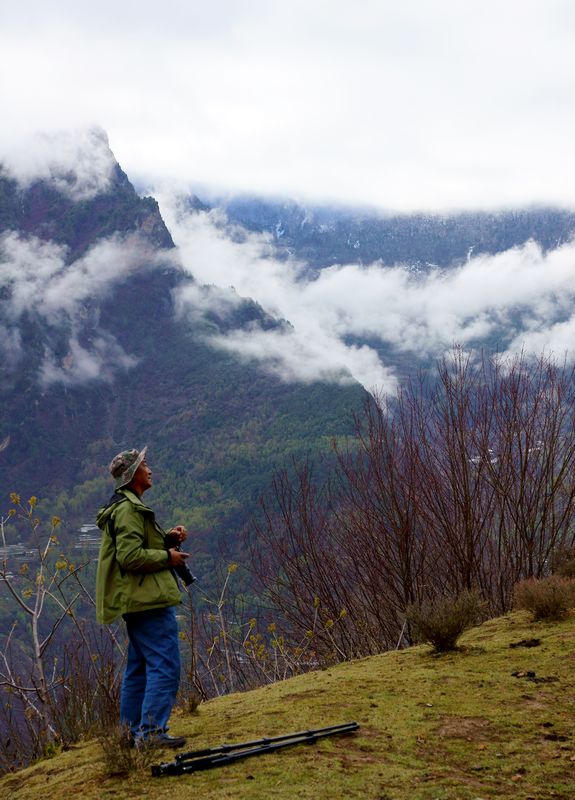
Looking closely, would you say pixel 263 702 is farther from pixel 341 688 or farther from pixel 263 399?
pixel 263 399

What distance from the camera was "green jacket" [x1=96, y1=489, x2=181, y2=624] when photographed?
16.7ft

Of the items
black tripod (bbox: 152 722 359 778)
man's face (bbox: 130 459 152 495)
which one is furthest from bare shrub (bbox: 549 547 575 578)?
man's face (bbox: 130 459 152 495)

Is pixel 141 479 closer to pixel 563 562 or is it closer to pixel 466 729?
pixel 466 729

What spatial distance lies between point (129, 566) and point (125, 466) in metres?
0.71

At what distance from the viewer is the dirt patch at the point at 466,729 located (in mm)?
5012

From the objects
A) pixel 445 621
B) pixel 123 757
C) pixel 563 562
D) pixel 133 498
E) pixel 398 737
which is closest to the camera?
pixel 123 757

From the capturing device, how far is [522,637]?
303 inches

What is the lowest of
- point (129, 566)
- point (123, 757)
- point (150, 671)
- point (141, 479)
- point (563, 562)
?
point (123, 757)

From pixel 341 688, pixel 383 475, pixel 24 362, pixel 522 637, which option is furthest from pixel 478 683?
pixel 24 362

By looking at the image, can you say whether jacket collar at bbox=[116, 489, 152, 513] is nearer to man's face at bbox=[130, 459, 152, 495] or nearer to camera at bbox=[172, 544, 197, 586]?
man's face at bbox=[130, 459, 152, 495]

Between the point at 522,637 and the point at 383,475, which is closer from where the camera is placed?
the point at 522,637

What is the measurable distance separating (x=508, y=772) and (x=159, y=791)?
6.09 ft

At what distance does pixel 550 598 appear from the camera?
8.14 meters

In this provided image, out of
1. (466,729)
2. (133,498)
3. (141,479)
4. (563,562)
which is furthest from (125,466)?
(563,562)
